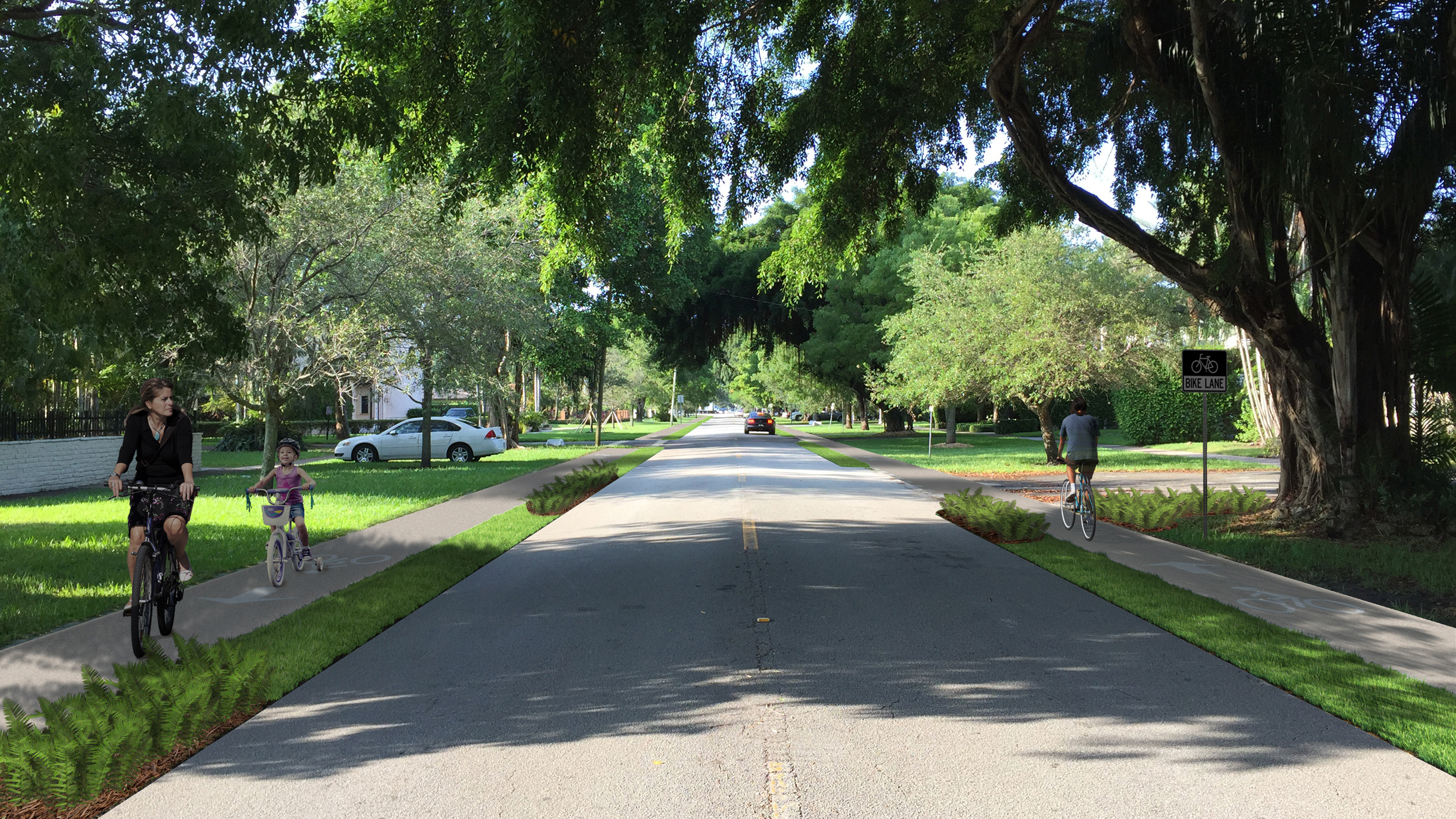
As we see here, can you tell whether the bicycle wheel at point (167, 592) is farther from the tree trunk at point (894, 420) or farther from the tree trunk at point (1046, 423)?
the tree trunk at point (894, 420)

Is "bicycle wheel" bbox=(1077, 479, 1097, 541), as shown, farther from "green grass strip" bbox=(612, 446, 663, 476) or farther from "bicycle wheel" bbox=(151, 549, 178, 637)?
"green grass strip" bbox=(612, 446, 663, 476)

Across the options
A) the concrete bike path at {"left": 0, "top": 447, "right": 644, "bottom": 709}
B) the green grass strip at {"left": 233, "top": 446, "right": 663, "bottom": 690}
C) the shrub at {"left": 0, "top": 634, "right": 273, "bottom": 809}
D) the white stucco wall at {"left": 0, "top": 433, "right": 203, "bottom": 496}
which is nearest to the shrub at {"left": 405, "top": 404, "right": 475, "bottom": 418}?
the white stucco wall at {"left": 0, "top": 433, "right": 203, "bottom": 496}

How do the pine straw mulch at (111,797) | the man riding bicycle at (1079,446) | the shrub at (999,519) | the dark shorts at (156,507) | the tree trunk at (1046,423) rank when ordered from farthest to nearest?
the tree trunk at (1046,423) → the man riding bicycle at (1079,446) → the shrub at (999,519) → the dark shorts at (156,507) → the pine straw mulch at (111,797)

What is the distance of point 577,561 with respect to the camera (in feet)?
35.9

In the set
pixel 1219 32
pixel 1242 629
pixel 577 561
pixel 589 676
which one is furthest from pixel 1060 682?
pixel 1219 32

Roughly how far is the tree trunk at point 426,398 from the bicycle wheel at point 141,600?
60.7 feet

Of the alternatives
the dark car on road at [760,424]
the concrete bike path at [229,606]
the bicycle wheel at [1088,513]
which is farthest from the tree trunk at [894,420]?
the concrete bike path at [229,606]

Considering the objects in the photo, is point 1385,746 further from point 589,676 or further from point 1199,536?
point 1199,536

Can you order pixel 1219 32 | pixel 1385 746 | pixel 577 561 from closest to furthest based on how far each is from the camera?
1. pixel 1385 746
2. pixel 577 561
3. pixel 1219 32

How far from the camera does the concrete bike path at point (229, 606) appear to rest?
629 cm

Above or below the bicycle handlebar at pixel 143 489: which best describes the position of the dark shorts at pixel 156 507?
below

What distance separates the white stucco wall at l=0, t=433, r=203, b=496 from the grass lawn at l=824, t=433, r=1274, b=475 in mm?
19303

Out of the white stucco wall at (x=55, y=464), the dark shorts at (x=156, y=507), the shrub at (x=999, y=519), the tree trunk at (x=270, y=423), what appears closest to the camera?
the dark shorts at (x=156, y=507)

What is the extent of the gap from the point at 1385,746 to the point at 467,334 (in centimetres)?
2270
